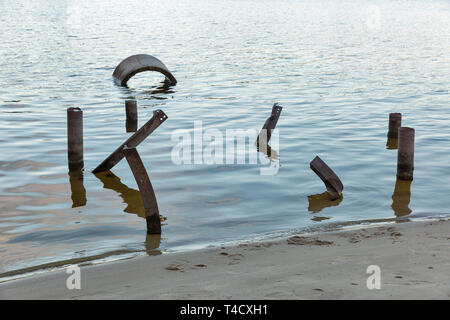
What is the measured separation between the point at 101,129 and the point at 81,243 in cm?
838

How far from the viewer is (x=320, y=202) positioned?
440 inches

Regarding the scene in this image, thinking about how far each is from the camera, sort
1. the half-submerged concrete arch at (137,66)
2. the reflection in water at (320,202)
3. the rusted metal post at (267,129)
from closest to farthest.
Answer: the reflection in water at (320,202) → the rusted metal post at (267,129) → the half-submerged concrete arch at (137,66)

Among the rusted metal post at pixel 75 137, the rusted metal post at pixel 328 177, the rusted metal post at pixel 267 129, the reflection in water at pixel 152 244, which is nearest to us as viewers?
the reflection in water at pixel 152 244

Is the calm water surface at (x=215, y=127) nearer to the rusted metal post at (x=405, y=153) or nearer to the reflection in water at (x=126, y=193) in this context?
the reflection in water at (x=126, y=193)

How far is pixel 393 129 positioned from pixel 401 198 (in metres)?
4.50

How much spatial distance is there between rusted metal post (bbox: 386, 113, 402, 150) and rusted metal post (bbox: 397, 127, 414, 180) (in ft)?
9.89

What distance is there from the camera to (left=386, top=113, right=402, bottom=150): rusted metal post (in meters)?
15.2

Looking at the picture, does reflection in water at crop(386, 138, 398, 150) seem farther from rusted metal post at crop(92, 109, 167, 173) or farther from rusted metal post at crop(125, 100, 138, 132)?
rusted metal post at crop(125, 100, 138, 132)

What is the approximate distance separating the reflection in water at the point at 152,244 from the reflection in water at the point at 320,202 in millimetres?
3035

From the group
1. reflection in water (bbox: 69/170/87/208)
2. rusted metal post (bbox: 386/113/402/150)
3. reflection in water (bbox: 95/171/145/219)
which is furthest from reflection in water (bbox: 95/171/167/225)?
rusted metal post (bbox: 386/113/402/150)

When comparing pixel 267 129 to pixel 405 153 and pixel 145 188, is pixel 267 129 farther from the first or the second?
pixel 145 188

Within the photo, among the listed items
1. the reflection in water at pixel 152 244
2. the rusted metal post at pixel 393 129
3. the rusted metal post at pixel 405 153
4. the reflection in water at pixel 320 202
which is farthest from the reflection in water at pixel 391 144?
the reflection in water at pixel 152 244

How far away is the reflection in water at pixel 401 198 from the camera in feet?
35.0

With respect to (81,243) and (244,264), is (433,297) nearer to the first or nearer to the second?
(244,264)
